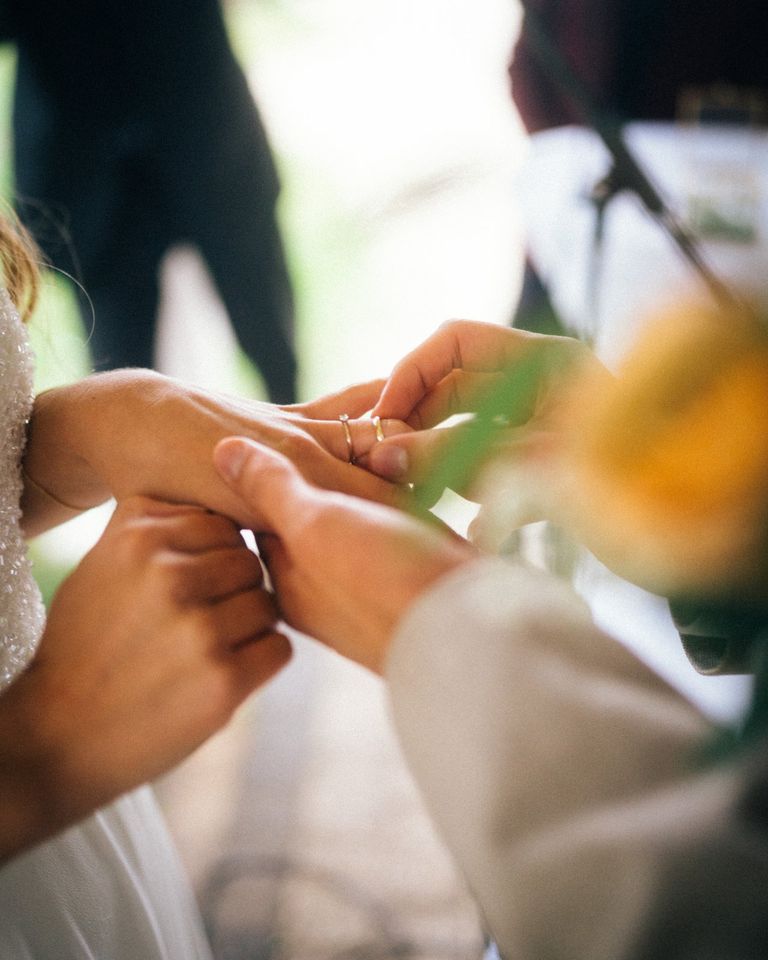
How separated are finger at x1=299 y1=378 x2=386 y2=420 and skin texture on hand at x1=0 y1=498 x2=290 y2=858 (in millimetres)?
303

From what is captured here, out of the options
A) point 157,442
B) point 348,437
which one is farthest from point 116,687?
point 348,437

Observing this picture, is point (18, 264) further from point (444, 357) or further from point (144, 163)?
point (144, 163)

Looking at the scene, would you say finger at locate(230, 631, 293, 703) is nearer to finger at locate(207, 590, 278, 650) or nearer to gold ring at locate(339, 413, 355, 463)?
finger at locate(207, 590, 278, 650)

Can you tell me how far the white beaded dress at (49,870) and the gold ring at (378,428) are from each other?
12.6 inches

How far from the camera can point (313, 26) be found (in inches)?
77.2

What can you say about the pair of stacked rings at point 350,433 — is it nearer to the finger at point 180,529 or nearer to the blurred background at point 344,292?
the finger at point 180,529

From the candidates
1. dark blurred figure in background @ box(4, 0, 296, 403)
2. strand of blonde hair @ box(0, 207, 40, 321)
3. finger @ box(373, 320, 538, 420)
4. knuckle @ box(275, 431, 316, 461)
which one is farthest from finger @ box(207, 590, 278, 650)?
dark blurred figure in background @ box(4, 0, 296, 403)

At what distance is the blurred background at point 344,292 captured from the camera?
1.45 meters

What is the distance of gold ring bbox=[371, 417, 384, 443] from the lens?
0.74m

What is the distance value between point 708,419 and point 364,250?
1.38m

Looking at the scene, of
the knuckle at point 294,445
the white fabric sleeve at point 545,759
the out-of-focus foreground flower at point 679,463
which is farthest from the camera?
the knuckle at point 294,445

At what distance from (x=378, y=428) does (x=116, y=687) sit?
0.35 meters

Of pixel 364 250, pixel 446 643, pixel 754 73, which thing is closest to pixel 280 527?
pixel 446 643

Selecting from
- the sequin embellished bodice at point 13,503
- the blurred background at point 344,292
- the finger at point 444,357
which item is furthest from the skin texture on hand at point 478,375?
the blurred background at point 344,292
